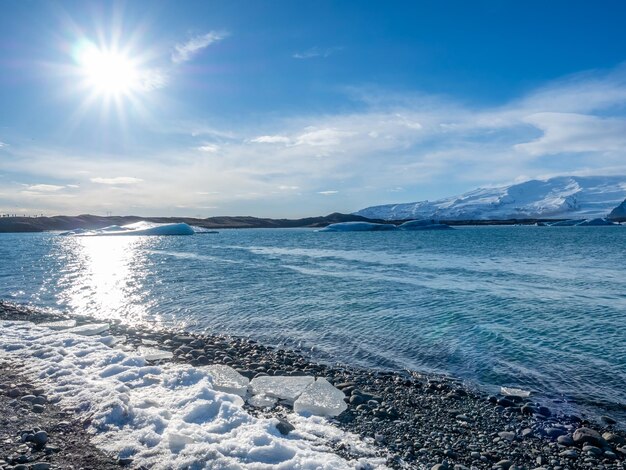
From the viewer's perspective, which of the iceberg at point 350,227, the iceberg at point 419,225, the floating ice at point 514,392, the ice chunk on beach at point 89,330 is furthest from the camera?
the iceberg at point 419,225

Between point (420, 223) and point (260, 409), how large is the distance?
12634cm

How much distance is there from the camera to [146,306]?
1852cm

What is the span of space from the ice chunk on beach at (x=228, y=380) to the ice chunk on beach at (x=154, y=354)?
1.52 m

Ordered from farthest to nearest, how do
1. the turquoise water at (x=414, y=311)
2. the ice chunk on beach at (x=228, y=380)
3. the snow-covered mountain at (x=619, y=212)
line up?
the snow-covered mountain at (x=619, y=212)
the turquoise water at (x=414, y=311)
the ice chunk on beach at (x=228, y=380)

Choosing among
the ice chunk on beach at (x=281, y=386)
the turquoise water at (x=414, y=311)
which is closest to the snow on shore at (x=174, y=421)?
the ice chunk on beach at (x=281, y=386)

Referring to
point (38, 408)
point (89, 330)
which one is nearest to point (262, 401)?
point (38, 408)

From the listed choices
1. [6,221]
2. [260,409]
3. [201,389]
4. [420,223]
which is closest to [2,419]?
[201,389]

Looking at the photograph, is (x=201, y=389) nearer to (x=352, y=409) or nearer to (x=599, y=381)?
(x=352, y=409)

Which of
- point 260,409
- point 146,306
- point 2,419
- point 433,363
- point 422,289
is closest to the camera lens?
point 2,419

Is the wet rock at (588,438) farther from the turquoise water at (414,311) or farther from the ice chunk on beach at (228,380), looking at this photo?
the ice chunk on beach at (228,380)

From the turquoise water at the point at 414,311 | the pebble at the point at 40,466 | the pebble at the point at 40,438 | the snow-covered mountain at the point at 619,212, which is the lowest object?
the turquoise water at the point at 414,311

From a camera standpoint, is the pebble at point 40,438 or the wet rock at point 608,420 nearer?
the pebble at point 40,438

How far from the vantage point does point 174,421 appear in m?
6.23

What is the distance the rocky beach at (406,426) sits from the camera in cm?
561
